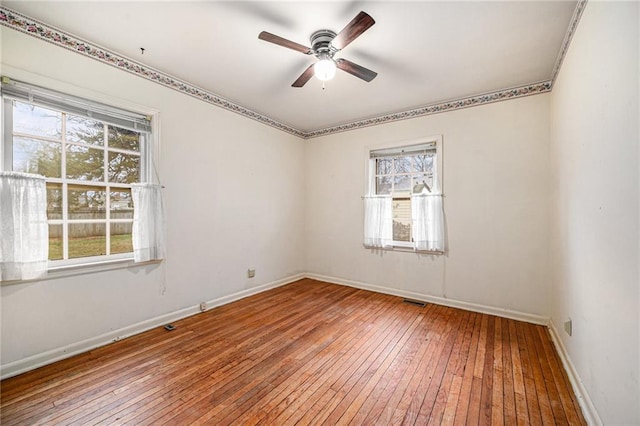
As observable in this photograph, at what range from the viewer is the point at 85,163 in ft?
7.67

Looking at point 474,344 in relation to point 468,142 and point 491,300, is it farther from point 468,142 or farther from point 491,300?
point 468,142

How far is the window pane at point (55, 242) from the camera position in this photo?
7.05ft

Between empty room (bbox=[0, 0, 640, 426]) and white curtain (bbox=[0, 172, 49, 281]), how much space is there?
16mm

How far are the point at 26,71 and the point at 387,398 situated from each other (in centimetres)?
360

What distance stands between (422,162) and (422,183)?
0.31 m

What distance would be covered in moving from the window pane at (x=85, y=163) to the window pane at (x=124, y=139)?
0.52ft

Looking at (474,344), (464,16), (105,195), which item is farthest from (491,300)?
(105,195)

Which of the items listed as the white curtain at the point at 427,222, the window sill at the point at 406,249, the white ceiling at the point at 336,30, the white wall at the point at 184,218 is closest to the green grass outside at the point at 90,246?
the white wall at the point at 184,218

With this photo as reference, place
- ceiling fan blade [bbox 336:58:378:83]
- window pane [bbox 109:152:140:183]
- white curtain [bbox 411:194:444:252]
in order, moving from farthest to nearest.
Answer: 1. white curtain [bbox 411:194:444:252]
2. window pane [bbox 109:152:140:183]
3. ceiling fan blade [bbox 336:58:378:83]

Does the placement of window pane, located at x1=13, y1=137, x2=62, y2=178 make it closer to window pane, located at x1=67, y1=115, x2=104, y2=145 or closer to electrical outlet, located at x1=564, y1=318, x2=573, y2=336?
window pane, located at x1=67, y1=115, x2=104, y2=145

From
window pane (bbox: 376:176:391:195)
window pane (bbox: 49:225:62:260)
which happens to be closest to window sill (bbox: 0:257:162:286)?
window pane (bbox: 49:225:62:260)

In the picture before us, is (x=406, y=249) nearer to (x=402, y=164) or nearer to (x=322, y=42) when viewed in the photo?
(x=402, y=164)

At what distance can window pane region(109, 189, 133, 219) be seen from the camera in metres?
2.52

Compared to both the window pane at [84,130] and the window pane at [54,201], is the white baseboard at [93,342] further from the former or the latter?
the window pane at [84,130]
